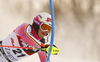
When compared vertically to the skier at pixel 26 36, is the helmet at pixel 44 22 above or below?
above

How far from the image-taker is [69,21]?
5242mm

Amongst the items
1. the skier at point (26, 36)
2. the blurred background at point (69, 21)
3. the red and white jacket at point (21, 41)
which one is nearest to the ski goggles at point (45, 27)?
the skier at point (26, 36)

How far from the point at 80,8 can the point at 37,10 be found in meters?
1.27

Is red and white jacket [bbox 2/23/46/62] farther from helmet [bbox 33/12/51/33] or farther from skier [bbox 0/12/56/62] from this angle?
helmet [bbox 33/12/51/33]

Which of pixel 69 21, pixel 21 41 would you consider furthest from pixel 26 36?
pixel 69 21

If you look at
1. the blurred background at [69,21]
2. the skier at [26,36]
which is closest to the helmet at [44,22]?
the skier at [26,36]

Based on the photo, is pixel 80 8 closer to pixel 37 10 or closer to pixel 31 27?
pixel 37 10

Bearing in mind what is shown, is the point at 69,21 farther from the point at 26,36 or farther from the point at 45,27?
the point at 26,36

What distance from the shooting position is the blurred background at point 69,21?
14.9ft

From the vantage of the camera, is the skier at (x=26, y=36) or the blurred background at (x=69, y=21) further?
the blurred background at (x=69, y=21)

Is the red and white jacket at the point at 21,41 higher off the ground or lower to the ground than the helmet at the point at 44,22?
lower

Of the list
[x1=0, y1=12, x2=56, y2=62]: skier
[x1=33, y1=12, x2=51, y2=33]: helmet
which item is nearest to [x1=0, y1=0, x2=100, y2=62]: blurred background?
[x1=0, y1=12, x2=56, y2=62]: skier

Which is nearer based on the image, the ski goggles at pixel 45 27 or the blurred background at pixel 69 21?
the ski goggles at pixel 45 27

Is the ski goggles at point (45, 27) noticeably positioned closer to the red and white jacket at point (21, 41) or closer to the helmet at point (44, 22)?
the helmet at point (44, 22)
